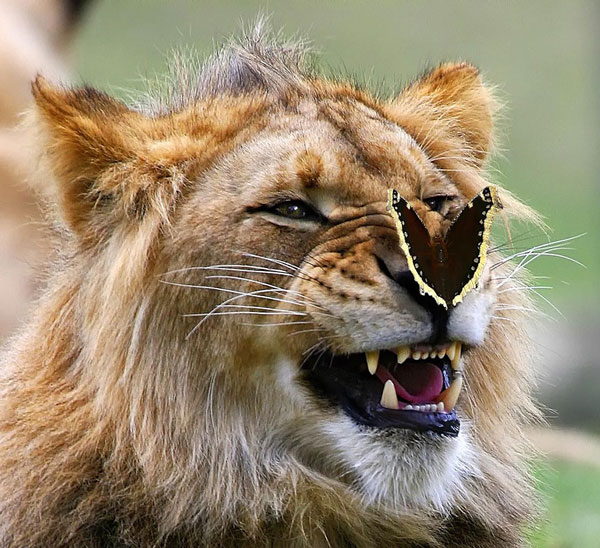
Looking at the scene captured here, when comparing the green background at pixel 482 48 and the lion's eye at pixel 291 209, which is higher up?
the green background at pixel 482 48

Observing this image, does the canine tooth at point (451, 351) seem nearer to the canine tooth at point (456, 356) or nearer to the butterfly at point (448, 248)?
the canine tooth at point (456, 356)

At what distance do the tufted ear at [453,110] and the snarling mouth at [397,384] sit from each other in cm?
77

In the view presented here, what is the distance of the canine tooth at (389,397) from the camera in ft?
9.21

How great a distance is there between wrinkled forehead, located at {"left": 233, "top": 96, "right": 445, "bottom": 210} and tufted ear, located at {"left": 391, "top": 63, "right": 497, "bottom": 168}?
23 centimetres

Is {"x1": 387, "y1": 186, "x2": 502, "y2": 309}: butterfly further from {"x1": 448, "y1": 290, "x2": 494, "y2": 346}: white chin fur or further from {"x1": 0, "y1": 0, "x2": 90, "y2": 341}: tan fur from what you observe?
{"x1": 0, "y1": 0, "x2": 90, "y2": 341}: tan fur

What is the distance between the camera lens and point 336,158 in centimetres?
301

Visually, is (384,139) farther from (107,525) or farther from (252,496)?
(107,525)

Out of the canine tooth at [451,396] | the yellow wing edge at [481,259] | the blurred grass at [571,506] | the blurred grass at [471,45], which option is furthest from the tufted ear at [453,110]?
the blurred grass at [471,45]

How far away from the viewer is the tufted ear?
3.45 m

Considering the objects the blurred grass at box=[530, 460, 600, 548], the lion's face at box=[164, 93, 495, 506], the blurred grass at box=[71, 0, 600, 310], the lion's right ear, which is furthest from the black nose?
the blurred grass at box=[71, 0, 600, 310]

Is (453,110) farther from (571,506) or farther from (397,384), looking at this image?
(571,506)

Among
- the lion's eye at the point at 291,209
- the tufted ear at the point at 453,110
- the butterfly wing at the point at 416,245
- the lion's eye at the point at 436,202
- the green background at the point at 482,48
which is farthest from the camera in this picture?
the green background at the point at 482,48

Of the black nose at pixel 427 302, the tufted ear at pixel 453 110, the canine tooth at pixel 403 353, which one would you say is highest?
the tufted ear at pixel 453 110

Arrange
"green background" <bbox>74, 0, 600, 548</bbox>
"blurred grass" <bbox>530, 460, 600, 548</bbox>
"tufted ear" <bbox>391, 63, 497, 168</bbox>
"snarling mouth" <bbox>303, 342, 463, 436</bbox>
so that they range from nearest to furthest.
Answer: "snarling mouth" <bbox>303, 342, 463, 436</bbox> → "tufted ear" <bbox>391, 63, 497, 168</bbox> → "blurred grass" <bbox>530, 460, 600, 548</bbox> → "green background" <bbox>74, 0, 600, 548</bbox>
